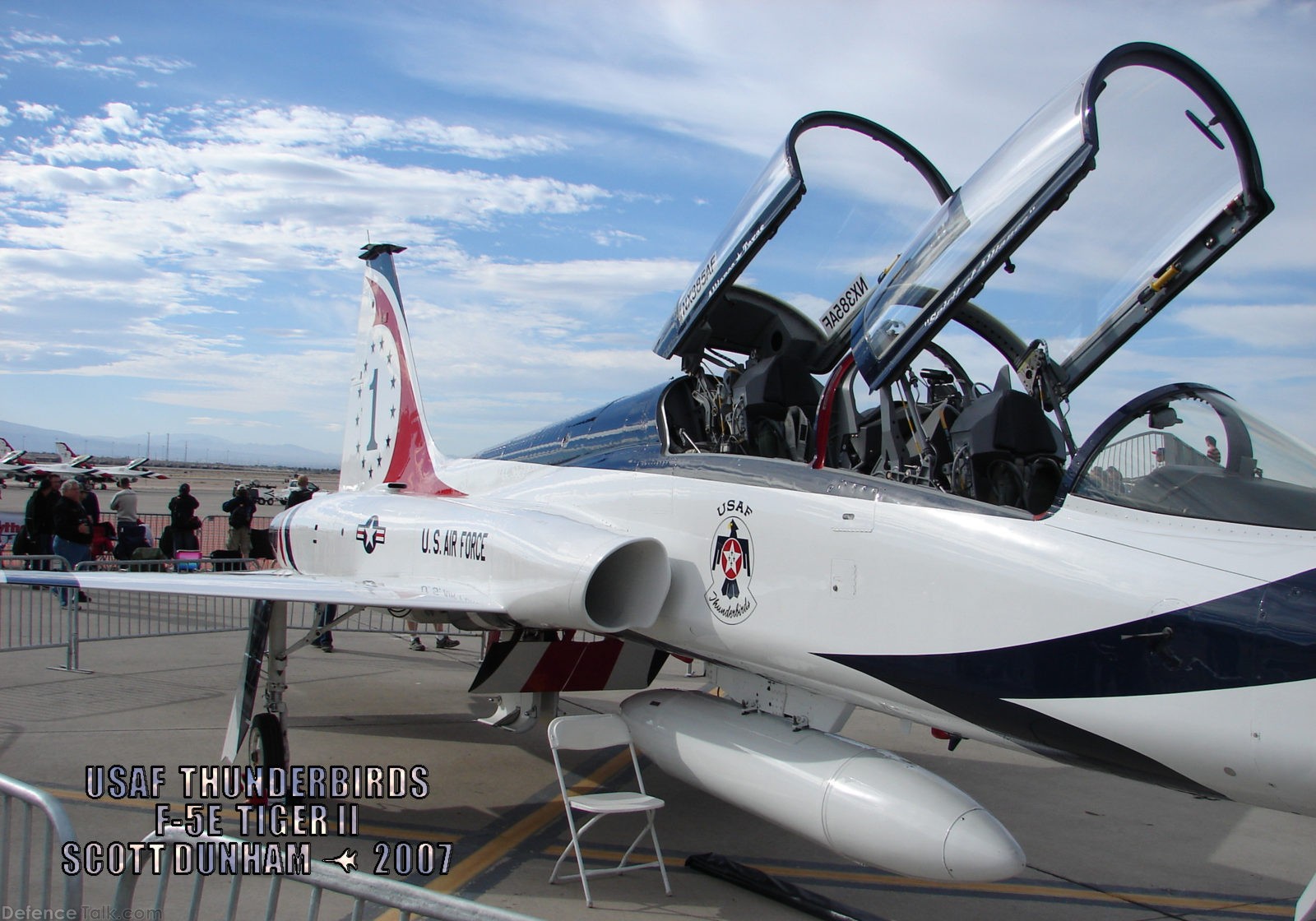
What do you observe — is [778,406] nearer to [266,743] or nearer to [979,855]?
[979,855]

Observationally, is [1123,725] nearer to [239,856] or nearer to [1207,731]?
[1207,731]

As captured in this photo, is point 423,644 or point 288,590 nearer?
point 288,590

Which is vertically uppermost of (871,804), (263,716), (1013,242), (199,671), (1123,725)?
(1013,242)

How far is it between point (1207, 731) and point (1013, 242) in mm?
1922

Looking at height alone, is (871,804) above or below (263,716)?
Result: above

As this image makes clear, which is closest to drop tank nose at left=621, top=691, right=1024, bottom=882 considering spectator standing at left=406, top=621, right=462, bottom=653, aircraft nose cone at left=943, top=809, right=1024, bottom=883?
aircraft nose cone at left=943, top=809, right=1024, bottom=883

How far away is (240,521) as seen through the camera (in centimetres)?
1400

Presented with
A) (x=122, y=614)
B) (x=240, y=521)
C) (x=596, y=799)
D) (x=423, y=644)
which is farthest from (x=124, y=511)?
(x=596, y=799)

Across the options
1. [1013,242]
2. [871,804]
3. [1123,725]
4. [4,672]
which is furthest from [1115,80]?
[4,672]

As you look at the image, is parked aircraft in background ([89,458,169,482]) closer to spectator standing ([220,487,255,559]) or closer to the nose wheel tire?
spectator standing ([220,487,255,559])

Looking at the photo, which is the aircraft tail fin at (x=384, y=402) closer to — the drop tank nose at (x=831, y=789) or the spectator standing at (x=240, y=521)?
the drop tank nose at (x=831, y=789)

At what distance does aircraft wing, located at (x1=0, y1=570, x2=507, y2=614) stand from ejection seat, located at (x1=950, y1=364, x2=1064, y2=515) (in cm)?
254

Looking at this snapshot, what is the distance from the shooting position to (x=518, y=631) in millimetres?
6656

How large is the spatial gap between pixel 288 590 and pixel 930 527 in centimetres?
366
